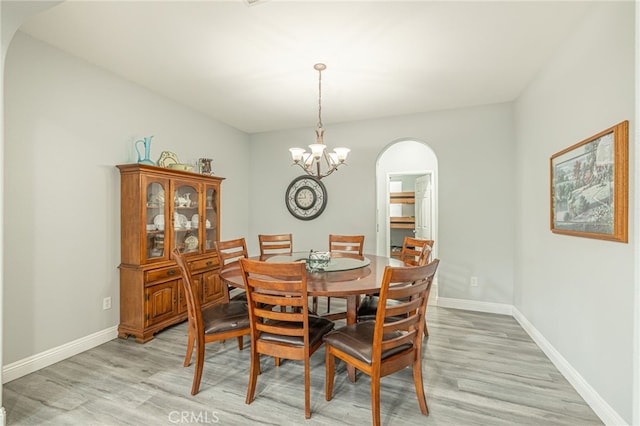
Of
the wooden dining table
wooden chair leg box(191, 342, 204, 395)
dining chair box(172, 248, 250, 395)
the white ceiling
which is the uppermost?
the white ceiling

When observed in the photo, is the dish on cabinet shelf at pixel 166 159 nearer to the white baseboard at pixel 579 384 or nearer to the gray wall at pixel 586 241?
the gray wall at pixel 586 241

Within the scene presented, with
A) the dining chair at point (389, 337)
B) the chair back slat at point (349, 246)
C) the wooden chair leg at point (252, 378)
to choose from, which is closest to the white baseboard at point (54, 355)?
the wooden chair leg at point (252, 378)

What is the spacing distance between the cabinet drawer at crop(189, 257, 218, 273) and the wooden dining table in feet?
3.23

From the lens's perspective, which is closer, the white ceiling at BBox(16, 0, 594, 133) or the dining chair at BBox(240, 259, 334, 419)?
the dining chair at BBox(240, 259, 334, 419)

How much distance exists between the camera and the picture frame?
1.68 metres

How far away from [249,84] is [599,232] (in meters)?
3.22

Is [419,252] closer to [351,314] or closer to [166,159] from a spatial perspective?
[351,314]

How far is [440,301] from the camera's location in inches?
159

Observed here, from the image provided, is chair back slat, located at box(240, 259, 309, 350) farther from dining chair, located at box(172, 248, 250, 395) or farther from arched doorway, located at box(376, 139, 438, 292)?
arched doorway, located at box(376, 139, 438, 292)

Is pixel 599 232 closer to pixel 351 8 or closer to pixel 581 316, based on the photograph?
pixel 581 316

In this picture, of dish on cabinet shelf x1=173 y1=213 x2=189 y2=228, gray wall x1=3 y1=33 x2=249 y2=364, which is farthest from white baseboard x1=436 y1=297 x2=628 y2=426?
gray wall x1=3 y1=33 x2=249 y2=364

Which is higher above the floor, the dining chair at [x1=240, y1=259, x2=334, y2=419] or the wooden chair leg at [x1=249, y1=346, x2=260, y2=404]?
the dining chair at [x1=240, y1=259, x2=334, y2=419]

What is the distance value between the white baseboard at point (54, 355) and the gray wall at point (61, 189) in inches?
2.0

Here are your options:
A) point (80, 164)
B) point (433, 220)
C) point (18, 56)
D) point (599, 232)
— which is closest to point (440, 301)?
point (433, 220)
